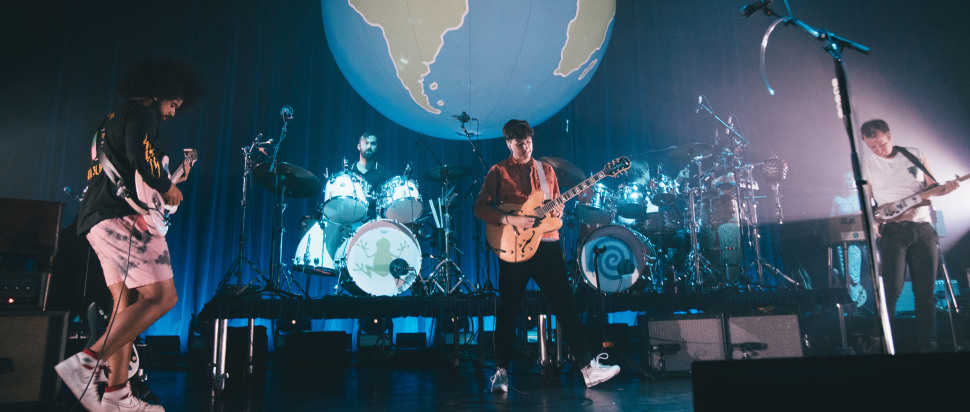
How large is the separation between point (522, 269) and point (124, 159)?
2.53 metres

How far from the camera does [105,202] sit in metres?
2.78

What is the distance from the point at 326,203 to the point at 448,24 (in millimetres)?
2417

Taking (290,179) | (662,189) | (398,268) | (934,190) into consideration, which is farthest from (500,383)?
(662,189)

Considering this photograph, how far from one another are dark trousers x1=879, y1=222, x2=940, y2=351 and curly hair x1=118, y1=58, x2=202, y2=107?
223 inches

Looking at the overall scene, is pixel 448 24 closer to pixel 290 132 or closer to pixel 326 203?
pixel 326 203

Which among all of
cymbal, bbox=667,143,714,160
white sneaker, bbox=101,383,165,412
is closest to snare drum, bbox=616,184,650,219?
cymbal, bbox=667,143,714,160

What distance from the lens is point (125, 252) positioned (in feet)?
9.06

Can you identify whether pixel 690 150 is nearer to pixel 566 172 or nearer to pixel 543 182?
pixel 566 172

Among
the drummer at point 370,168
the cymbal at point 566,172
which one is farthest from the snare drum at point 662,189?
the drummer at point 370,168

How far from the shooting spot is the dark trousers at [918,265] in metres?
4.62

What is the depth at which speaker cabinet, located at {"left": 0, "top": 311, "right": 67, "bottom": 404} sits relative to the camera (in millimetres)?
3086

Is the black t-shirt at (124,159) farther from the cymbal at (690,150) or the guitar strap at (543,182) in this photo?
the cymbal at (690,150)

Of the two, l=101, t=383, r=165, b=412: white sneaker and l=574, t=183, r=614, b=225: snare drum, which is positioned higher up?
l=574, t=183, r=614, b=225: snare drum

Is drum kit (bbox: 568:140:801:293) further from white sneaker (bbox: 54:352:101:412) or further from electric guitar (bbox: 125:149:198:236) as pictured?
white sneaker (bbox: 54:352:101:412)
